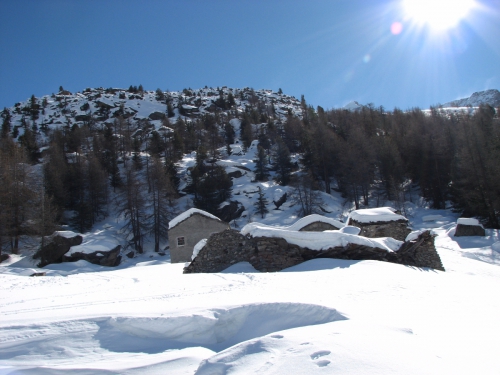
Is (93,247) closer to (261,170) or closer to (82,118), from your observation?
(261,170)

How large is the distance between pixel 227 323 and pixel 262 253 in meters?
6.79

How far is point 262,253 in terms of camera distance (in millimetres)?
11016

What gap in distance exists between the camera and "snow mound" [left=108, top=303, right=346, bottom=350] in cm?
392

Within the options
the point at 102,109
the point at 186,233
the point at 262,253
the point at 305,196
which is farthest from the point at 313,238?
the point at 102,109

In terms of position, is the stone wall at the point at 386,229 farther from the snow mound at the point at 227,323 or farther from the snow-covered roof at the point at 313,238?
the snow mound at the point at 227,323

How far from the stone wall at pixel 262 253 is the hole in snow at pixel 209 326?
637cm

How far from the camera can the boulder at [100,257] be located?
2498 cm

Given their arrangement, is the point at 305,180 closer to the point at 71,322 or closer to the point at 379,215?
the point at 379,215

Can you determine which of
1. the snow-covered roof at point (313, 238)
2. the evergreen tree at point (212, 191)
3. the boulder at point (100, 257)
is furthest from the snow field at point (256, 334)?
the evergreen tree at point (212, 191)

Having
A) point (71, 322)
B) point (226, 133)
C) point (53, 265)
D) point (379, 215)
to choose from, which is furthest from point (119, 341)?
point (226, 133)

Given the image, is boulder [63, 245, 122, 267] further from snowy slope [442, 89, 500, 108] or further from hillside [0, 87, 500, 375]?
snowy slope [442, 89, 500, 108]

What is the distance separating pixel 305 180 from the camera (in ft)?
125

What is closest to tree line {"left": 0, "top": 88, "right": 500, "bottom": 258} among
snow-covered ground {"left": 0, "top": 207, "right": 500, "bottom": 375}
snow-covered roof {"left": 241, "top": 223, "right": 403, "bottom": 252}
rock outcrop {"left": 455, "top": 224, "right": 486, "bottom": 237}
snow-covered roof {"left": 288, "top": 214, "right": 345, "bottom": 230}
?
rock outcrop {"left": 455, "top": 224, "right": 486, "bottom": 237}

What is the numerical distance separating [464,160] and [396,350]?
36.3m
